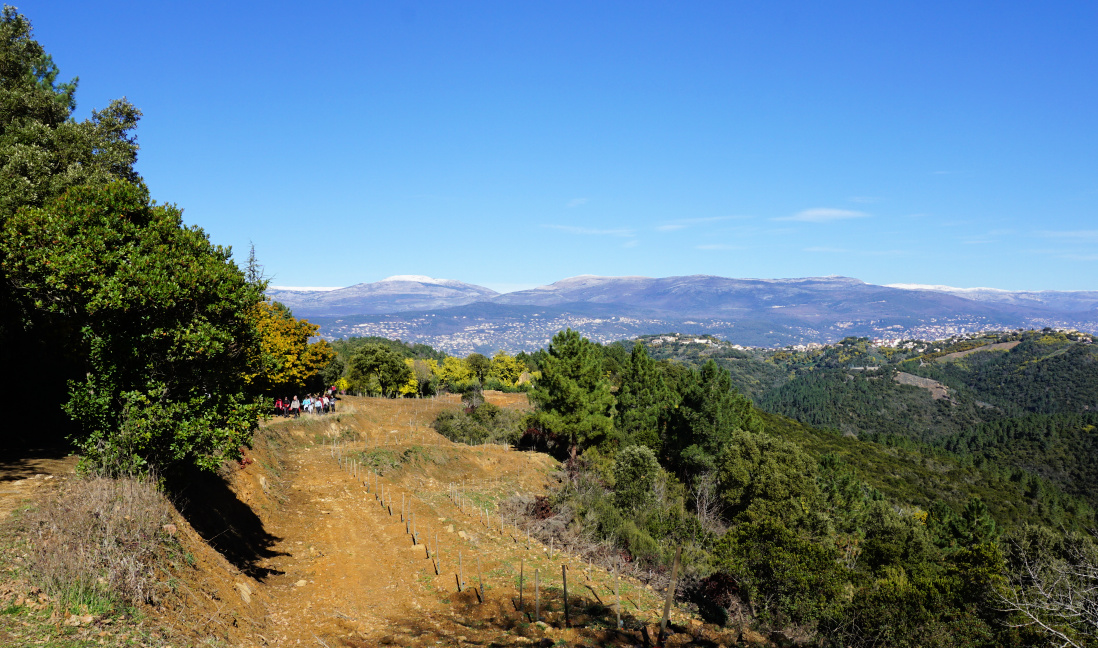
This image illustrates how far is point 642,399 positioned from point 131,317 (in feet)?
188

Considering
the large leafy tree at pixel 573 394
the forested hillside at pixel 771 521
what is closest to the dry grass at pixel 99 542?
the forested hillside at pixel 771 521

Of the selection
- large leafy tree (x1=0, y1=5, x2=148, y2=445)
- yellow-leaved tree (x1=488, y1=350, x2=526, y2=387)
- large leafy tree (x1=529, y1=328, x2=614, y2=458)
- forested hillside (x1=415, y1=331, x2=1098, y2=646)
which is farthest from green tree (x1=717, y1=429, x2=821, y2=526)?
yellow-leaved tree (x1=488, y1=350, x2=526, y2=387)

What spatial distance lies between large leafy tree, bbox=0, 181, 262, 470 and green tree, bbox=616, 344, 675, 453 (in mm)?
48767

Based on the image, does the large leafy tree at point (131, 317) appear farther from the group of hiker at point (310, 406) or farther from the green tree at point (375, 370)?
the green tree at point (375, 370)

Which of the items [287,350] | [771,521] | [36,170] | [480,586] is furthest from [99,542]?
[287,350]

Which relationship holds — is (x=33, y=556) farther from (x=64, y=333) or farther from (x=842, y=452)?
(x=842, y=452)

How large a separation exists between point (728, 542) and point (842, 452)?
91.8 meters

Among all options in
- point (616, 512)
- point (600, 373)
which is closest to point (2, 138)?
point (616, 512)

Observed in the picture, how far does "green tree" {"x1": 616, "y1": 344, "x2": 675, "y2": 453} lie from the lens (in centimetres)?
6250

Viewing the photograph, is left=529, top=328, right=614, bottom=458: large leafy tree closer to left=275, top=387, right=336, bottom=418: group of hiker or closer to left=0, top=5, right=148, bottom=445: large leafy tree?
left=275, top=387, right=336, bottom=418: group of hiker

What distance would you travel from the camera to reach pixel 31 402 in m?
19.1

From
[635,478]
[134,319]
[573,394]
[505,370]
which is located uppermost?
[134,319]

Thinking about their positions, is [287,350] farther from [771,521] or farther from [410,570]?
[771,521]

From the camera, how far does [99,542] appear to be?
10703 mm
